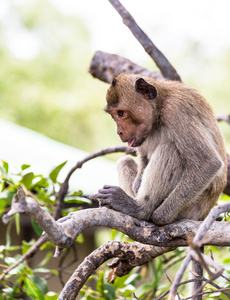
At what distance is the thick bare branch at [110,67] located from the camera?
662 centimetres

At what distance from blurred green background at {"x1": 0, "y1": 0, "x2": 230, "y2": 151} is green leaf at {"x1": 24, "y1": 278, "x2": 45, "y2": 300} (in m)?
18.0

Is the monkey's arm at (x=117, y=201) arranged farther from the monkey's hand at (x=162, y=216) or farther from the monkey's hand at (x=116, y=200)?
the monkey's hand at (x=162, y=216)

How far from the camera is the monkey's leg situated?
509cm

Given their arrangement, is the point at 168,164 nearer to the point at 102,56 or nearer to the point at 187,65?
the point at 102,56

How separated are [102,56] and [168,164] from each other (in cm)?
283

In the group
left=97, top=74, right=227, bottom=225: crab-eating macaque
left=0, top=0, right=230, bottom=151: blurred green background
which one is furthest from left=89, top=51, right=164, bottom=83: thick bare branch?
left=0, top=0, right=230, bottom=151: blurred green background

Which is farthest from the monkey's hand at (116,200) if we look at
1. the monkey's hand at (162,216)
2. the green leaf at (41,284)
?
the green leaf at (41,284)

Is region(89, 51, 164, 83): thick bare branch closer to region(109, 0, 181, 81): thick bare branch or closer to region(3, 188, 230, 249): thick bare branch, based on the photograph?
region(109, 0, 181, 81): thick bare branch

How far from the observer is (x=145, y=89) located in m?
4.55

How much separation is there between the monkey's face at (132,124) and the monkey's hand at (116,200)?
17.6 inches

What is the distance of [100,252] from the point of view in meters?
4.17

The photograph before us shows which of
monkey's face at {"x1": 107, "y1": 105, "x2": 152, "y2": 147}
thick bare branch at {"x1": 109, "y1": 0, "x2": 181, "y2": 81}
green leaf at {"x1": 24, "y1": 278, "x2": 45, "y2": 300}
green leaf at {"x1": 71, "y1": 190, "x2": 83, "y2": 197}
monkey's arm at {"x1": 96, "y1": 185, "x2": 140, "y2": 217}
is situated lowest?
green leaf at {"x1": 24, "y1": 278, "x2": 45, "y2": 300}

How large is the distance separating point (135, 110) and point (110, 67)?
2304 mm

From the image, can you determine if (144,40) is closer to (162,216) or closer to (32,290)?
(162,216)
